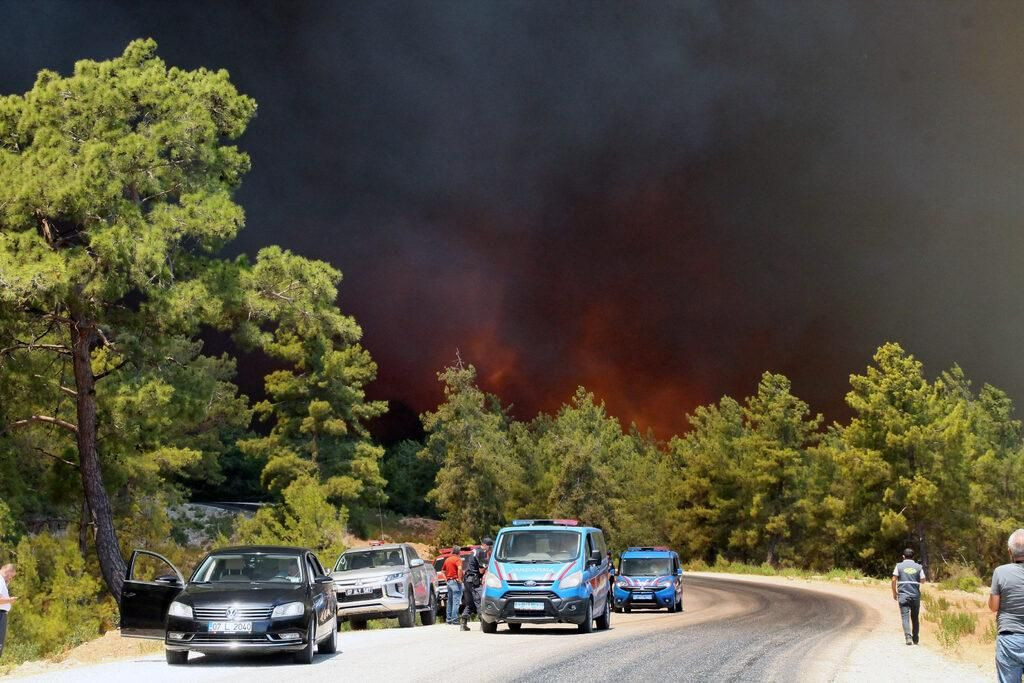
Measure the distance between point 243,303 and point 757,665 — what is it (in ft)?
57.4

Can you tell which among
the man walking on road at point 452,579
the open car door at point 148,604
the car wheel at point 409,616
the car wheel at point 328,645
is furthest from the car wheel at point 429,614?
the open car door at point 148,604

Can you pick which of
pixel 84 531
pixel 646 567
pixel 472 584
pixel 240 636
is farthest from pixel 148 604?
pixel 646 567

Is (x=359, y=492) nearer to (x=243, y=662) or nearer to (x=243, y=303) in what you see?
A: (x=243, y=303)

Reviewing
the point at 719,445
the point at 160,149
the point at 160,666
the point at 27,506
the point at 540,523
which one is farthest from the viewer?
the point at 719,445

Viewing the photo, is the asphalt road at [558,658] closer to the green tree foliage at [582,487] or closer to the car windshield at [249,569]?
the car windshield at [249,569]

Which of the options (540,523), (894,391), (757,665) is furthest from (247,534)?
(894,391)

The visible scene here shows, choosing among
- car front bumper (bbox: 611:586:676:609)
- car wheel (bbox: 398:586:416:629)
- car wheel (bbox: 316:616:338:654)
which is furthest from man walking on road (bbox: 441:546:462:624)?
car wheel (bbox: 316:616:338:654)

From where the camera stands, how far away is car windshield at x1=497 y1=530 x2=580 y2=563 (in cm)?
2055

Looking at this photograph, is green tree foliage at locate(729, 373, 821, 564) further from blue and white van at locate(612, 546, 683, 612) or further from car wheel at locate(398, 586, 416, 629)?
car wheel at locate(398, 586, 416, 629)

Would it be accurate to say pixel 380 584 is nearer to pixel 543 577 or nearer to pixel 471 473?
pixel 543 577

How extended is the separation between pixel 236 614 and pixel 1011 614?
10.2 m

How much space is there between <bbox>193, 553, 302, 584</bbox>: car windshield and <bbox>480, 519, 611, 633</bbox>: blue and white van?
5.54 m

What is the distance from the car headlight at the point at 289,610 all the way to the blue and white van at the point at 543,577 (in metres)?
6.14

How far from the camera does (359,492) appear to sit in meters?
67.4
